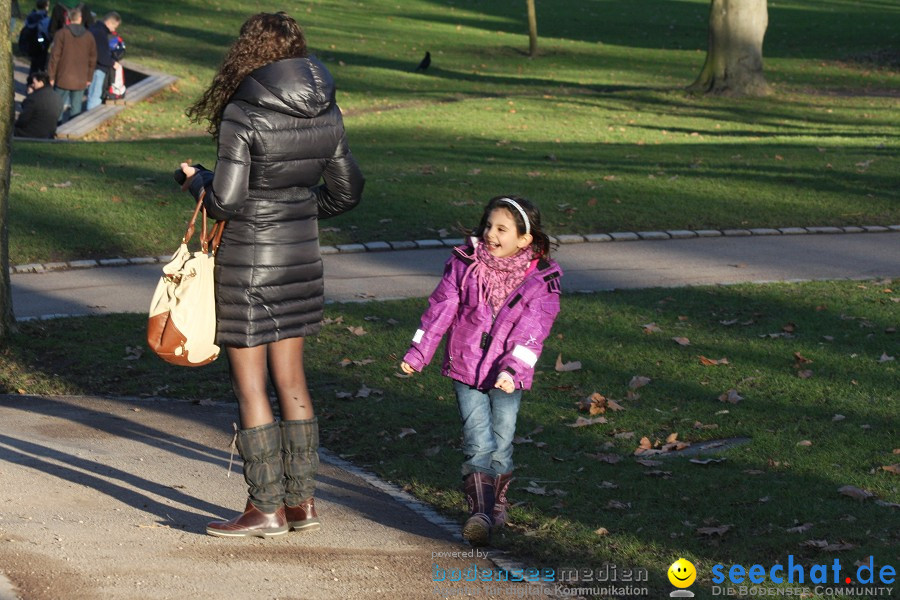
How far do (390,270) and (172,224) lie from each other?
2.57m

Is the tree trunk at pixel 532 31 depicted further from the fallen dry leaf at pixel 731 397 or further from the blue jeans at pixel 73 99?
the fallen dry leaf at pixel 731 397

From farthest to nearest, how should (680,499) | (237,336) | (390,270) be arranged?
(390,270), (680,499), (237,336)

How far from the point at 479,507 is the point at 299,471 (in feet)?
2.56

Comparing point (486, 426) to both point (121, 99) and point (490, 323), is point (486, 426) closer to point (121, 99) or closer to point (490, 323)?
point (490, 323)

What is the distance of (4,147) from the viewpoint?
29.7ft

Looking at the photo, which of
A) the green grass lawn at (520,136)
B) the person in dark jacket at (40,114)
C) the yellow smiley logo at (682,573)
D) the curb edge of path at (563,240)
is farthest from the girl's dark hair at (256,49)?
the person in dark jacket at (40,114)

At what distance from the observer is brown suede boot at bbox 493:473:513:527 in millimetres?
5609

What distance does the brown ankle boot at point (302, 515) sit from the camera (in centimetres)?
548

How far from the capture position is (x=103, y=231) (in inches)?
486

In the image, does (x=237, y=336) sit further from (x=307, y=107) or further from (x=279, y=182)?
(x=307, y=107)

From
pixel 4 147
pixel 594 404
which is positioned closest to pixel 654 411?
pixel 594 404

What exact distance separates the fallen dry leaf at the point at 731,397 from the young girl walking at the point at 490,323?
7.81ft

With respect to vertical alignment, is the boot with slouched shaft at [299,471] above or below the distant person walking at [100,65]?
above

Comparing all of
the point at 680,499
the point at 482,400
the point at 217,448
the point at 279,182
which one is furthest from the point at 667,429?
the point at 279,182
